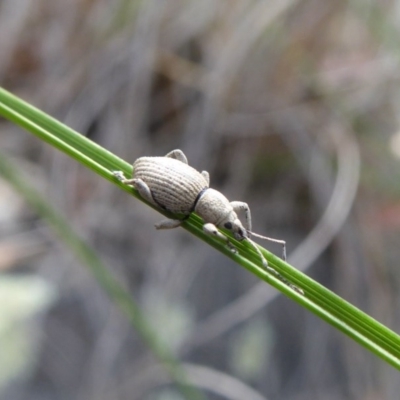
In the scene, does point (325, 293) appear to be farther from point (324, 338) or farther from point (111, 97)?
point (111, 97)

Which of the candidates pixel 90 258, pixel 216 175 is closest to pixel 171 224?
pixel 90 258

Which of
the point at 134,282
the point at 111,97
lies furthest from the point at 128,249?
the point at 111,97

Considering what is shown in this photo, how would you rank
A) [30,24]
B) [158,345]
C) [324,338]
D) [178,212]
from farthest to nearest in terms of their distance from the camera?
1. [30,24]
2. [324,338]
3. [158,345]
4. [178,212]

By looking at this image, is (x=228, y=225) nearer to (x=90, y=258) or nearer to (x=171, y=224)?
(x=171, y=224)

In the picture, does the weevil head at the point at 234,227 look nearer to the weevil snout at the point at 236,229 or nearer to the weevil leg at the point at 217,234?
the weevil snout at the point at 236,229

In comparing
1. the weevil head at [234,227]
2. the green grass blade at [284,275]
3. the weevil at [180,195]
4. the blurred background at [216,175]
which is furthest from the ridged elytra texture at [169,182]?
the blurred background at [216,175]

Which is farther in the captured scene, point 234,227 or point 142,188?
point 234,227

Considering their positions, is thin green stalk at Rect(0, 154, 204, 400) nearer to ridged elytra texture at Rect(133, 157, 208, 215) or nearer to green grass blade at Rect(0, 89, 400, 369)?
ridged elytra texture at Rect(133, 157, 208, 215)
